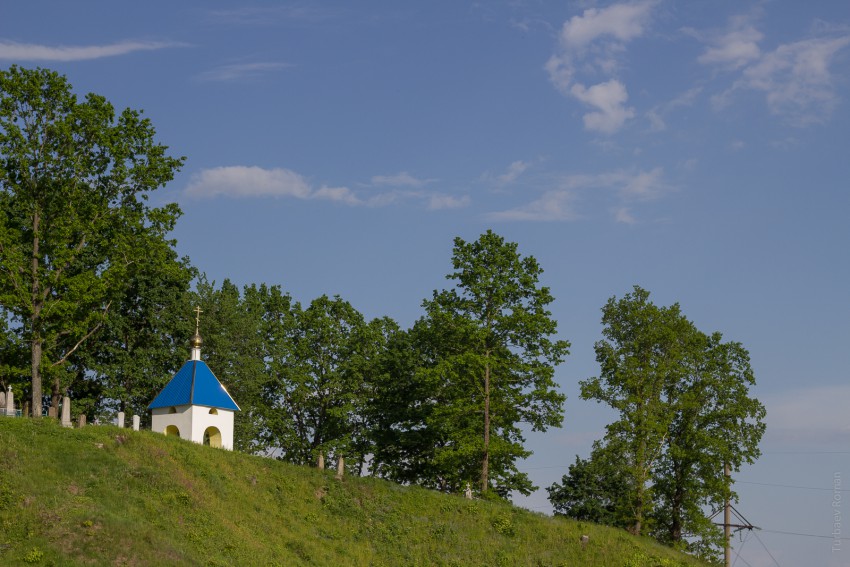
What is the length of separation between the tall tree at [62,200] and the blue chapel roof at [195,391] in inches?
203

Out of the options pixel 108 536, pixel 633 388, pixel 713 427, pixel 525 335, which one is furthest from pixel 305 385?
pixel 108 536

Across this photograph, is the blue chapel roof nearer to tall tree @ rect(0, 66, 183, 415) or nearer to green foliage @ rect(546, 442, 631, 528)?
tall tree @ rect(0, 66, 183, 415)

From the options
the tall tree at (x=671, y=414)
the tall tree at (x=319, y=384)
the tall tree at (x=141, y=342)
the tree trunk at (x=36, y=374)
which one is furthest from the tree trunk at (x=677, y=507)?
the tree trunk at (x=36, y=374)

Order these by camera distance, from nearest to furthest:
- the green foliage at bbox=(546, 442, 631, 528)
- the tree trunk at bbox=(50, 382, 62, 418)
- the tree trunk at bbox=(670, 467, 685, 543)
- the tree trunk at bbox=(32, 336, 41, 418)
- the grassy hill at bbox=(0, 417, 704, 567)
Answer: the grassy hill at bbox=(0, 417, 704, 567) < the tree trunk at bbox=(32, 336, 41, 418) < the tree trunk at bbox=(670, 467, 685, 543) < the tree trunk at bbox=(50, 382, 62, 418) < the green foliage at bbox=(546, 442, 631, 528)

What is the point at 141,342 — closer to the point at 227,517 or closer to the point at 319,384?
the point at 319,384

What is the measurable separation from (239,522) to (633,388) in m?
25.4

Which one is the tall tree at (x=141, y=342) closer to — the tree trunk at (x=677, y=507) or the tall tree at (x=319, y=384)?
the tall tree at (x=319, y=384)

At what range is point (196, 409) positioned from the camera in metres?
49.4

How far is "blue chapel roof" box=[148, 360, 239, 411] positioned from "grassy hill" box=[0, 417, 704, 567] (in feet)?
A: 10.6

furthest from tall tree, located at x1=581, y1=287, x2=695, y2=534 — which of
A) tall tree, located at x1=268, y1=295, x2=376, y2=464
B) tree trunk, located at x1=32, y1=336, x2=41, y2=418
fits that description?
tree trunk, located at x1=32, y1=336, x2=41, y2=418

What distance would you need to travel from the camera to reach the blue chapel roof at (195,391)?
1953 inches

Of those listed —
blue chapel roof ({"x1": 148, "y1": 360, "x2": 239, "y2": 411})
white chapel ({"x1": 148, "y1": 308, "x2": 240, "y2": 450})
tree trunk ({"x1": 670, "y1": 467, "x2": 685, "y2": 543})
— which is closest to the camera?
white chapel ({"x1": 148, "y1": 308, "x2": 240, "y2": 450})

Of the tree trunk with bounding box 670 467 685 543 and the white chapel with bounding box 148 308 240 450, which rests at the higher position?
the white chapel with bounding box 148 308 240 450

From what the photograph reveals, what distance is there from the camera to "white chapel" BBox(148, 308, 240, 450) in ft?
162
